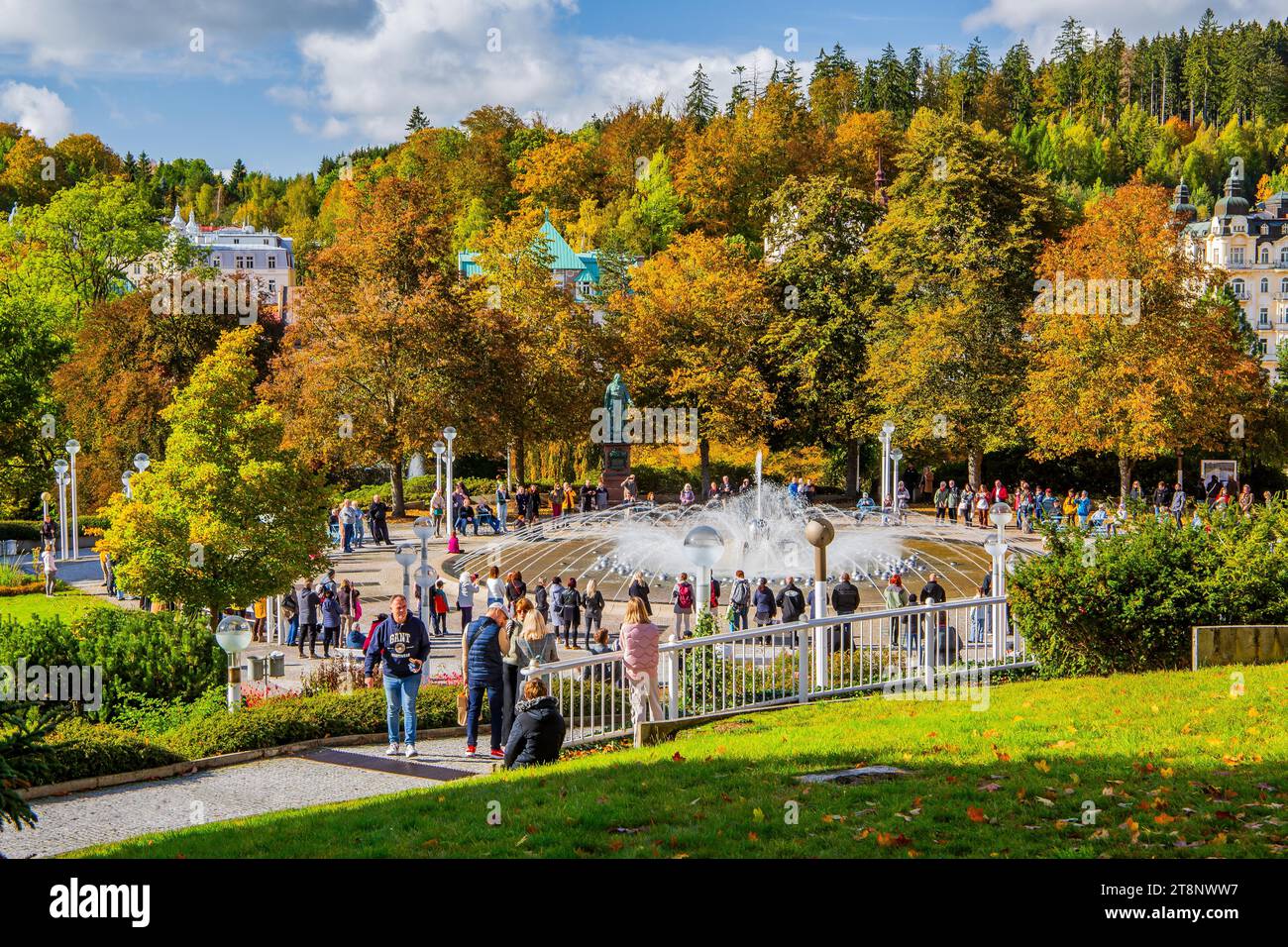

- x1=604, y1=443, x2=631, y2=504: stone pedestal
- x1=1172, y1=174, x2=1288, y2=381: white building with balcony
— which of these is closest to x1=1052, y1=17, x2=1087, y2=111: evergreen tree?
x1=1172, y1=174, x2=1288, y2=381: white building with balcony

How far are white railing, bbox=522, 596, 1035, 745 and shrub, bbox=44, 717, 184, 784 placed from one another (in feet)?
15.5

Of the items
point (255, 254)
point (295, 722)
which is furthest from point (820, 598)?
point (255, 254)

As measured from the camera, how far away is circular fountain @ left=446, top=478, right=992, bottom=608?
33.1m

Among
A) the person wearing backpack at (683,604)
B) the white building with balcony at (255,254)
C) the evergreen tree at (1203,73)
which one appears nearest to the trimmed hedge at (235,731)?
the person wearing backpack at (683,604)

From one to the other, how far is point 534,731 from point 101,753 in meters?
5.69

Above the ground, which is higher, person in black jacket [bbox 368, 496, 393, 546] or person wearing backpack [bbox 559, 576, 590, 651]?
person in black jacket [bbox 368, 496, 393, 546]

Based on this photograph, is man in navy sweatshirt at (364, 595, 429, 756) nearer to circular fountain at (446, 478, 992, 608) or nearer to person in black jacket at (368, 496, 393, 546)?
circular fountain at (446, 478, 992, 608)

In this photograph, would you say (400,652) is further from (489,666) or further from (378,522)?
(378,522)

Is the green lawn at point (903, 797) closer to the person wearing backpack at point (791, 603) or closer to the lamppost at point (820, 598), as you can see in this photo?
the lamppost at point (820, 598)

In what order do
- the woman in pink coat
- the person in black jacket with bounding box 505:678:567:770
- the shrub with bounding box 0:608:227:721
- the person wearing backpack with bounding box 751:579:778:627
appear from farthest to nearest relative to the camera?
the person wearing backpack with bounding box 751:579:778:627
the shrub with bounding box 0:608:227:721
the woman in pink coat
the person in black jacket with bounding box 505:678:567:770

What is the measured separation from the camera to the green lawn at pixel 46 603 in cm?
3306

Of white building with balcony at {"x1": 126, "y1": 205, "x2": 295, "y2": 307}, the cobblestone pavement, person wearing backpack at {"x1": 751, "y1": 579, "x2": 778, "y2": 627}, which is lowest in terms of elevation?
the cobblestone pavement

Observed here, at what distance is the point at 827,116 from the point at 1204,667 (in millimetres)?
128843

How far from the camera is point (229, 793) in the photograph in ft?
48.4
